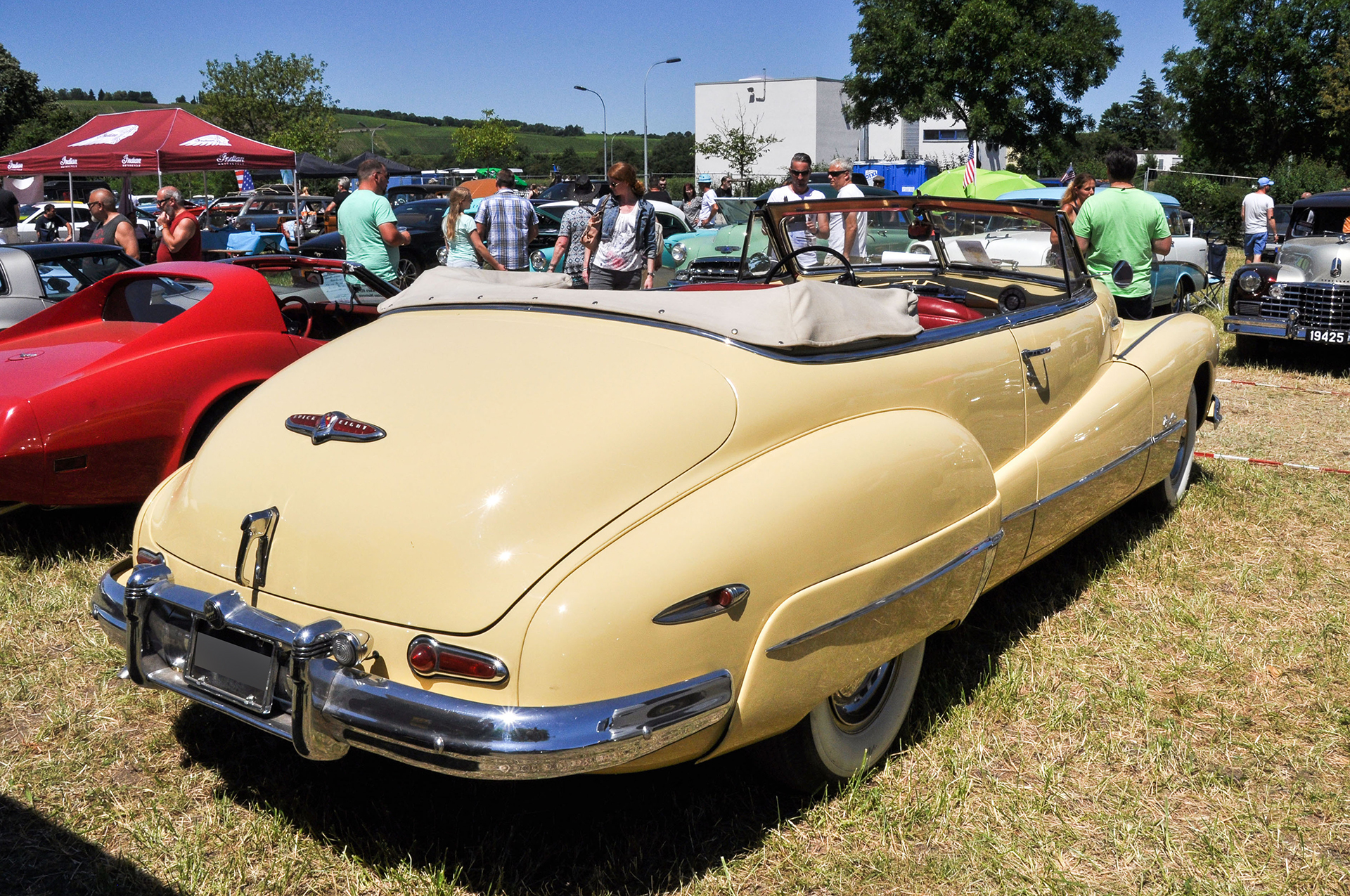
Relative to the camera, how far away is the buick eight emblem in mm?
2393

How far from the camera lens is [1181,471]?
5.04 meters

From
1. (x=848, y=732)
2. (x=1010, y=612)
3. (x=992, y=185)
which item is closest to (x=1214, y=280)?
(x=992, y=185)

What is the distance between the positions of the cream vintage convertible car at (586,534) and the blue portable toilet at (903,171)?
43.2 meters

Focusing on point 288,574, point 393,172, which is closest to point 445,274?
point 288,574

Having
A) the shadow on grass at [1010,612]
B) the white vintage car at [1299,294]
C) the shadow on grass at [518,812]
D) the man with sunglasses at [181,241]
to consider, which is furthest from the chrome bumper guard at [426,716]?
the white vintage car at [1299,294]

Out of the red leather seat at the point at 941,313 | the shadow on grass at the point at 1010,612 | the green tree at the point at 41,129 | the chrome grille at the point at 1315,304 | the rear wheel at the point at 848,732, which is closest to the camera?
the rear wheel at the point at 848,732

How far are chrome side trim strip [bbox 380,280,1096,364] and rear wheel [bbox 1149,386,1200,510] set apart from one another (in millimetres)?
1600

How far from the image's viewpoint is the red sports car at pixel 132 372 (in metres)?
4.02

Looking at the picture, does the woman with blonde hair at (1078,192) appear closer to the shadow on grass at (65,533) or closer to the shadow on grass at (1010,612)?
the shadow on grass at (1010,612)

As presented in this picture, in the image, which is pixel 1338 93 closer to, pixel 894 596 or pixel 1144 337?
pixel 1144 337

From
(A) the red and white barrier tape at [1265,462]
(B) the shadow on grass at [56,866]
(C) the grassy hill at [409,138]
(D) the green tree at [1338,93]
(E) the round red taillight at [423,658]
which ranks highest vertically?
(C) the grassy hill at [409,138]

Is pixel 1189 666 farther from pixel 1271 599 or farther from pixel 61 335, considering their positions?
pixel 61 335

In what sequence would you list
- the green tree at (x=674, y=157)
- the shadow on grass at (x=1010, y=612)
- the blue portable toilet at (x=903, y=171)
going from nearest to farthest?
the shadow on grass at (x=1010, y=612) → the blue portable toilet at (x=903, y=171) → the green tree at (x=674, y=157)

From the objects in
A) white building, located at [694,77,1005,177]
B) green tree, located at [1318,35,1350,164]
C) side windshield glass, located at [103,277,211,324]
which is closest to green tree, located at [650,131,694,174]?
white building, located at [694,77,1005,177]
